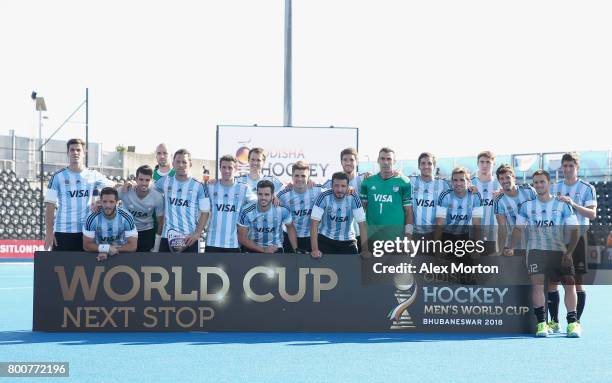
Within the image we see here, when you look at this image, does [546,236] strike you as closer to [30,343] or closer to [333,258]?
[333,258]

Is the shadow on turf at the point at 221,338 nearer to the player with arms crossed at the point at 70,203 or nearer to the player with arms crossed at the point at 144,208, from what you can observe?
the player with arms crossed at the point at 70,203

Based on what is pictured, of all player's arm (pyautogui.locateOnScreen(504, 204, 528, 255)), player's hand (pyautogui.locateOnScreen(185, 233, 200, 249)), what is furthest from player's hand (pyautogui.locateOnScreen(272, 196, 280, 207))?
player's arm (pyautogui.locateOnScreen(504, 204, 528, 255))

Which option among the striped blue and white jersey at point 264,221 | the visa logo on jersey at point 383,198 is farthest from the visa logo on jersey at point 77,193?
the visa logo on jersey at point 383,198

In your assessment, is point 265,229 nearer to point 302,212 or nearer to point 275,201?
point 275,201

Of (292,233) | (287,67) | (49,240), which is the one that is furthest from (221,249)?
(287,67)

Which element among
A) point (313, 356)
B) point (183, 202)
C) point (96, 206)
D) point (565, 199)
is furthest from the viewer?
point (183, 202)

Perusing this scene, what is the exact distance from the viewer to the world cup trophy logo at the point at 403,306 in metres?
10.2

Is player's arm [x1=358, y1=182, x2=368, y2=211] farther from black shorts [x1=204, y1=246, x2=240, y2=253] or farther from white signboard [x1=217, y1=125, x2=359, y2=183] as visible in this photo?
white signboard [x1=217, y1=125, x2=359, y2=183]

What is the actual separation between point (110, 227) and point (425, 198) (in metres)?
4.20

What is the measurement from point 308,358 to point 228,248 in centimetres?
276

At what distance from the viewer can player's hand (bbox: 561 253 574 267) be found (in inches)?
398

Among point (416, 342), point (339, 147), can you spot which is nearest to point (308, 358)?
point (416, 342)

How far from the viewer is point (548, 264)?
10102 mm

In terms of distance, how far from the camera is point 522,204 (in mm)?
10195
